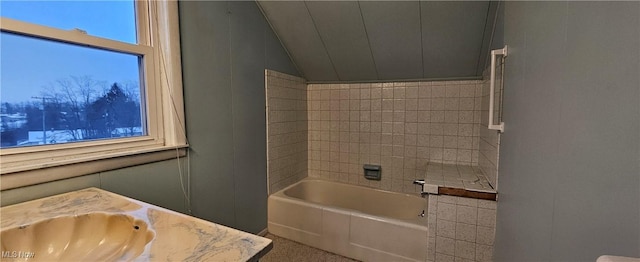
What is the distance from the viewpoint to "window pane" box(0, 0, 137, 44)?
42.8 inches

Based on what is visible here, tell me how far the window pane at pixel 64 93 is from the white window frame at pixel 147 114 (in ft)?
0.14

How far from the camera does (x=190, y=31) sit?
167 centimetres

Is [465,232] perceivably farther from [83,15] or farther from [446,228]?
[83,15]

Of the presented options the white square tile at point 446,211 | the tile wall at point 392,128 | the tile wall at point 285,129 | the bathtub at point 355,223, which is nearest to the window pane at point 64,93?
the tile wall at point 285,129

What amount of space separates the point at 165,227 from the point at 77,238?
1.33 ft


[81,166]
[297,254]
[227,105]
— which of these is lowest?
[297,254]

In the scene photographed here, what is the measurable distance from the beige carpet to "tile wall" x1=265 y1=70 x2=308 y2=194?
0.51 meters

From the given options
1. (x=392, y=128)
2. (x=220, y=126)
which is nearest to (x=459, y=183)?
Result: (x=392, y=128)

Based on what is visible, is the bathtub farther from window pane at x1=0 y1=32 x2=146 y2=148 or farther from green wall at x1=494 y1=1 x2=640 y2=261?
window pane at x1=0 y1=32 x2=146 y2=148

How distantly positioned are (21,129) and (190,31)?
3.10ft

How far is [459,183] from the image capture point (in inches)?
73.1

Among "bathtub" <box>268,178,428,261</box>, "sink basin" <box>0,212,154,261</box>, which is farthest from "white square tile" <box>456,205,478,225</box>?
"sink basin" <box>0,212,154,261</box>
